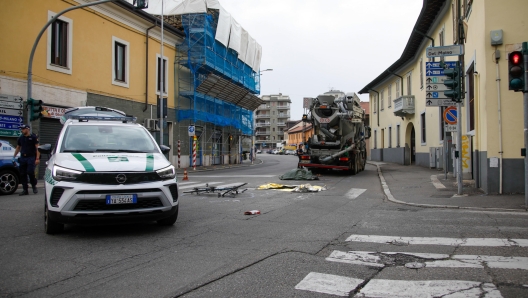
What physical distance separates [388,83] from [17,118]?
27.6 metres

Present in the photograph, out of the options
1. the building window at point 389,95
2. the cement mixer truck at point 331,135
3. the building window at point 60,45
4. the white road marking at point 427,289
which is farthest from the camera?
the building window at point 389,95

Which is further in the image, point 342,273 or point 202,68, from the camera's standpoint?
point 202,68

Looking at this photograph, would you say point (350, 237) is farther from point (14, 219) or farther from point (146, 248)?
point (14, 219)

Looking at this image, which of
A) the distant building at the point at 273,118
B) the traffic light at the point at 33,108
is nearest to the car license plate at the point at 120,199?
the traffic light at the point at 33,108

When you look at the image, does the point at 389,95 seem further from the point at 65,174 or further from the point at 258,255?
the point at 65,174

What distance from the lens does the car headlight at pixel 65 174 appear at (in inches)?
233

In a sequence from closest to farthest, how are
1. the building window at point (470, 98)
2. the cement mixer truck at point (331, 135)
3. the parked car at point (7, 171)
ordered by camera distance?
the parked car at point (7, 171), the building window at point (470, 98), the cement mixer truck at point (331, 135)

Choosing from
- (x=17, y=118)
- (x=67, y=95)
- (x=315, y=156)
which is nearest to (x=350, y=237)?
(x=315, y=156)

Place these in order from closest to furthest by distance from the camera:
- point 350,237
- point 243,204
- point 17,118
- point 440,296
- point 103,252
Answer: point 440,296 < point 103,252 < point 350,237 < point 243,204 < point 17,118

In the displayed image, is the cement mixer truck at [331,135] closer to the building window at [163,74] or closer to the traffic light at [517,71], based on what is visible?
the traffic light at [517,71]

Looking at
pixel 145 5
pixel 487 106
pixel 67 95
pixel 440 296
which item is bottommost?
pixel 440 296

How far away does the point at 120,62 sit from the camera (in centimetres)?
2353

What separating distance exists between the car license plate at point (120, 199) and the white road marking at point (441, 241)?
319 cm

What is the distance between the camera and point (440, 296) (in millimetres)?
3789
